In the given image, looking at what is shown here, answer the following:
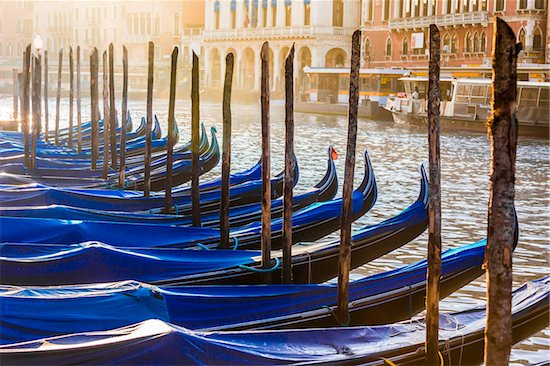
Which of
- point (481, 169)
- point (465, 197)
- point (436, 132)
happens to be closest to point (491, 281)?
point (436, 132)

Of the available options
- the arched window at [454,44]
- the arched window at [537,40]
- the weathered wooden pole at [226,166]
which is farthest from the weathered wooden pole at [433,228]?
the arched window at [454,44]

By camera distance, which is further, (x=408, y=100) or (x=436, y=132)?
(x=408, y=100)

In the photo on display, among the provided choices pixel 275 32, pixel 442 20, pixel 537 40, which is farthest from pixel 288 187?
pixel 275 32

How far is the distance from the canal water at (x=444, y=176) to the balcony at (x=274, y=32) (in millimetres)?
9966

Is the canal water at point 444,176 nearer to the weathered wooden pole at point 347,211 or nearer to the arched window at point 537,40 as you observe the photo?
the weathered wooden pole at point 347,211

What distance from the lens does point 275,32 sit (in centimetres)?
3747

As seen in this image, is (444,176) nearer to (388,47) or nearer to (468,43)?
(468,43)

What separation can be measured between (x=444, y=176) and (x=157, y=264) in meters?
8.65

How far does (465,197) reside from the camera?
11203 mm

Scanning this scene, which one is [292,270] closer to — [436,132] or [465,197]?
[436,132]

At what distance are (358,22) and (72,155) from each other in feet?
87.2

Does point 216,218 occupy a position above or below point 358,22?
below

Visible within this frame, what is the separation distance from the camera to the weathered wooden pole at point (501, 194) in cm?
309

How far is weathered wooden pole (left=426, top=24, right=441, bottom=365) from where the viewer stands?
404 centimetres
